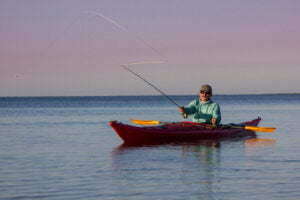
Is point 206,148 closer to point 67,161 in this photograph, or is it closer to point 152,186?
point 67,161

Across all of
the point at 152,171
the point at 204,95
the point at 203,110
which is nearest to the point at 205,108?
the point at 203,110

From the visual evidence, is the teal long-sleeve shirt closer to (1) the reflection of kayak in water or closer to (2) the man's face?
(2) the man's face

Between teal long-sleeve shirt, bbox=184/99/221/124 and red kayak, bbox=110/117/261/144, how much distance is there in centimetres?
36

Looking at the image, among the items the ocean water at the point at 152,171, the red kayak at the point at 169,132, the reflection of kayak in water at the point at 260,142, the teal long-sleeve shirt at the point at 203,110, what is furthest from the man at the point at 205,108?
the reflection of kayak in water at the point at 260,142

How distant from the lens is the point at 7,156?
13914 mm

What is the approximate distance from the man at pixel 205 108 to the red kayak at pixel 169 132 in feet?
1.10

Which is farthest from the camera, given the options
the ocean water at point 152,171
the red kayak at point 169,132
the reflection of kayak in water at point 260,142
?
the reflection of kayak in water at point 260,142

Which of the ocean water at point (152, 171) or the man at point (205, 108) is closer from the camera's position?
the ocean water at point (152, 171)

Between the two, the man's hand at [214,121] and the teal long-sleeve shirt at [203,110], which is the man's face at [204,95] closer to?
the teal long-sleeve shirt at [203,110]

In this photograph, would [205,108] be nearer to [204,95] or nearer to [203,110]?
[203,110]

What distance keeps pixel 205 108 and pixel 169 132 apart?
1704mm

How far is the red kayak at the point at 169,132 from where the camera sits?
52.5ft

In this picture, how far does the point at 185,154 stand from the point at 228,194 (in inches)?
214

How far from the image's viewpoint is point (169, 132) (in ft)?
53.6
